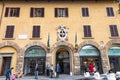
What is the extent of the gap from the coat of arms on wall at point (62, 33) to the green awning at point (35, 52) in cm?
285

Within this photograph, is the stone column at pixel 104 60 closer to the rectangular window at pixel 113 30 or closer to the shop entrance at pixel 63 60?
the rectangular window at pixel 113 30

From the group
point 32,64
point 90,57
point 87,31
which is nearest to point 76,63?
point 90,57

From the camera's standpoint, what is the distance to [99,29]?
2170 centimetres

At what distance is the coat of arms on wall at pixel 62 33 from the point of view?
21109mm

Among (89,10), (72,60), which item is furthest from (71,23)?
(72,60)

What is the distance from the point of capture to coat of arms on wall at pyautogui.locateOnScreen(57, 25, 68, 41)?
69.3 ft

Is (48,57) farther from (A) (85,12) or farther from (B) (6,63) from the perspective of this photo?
(A) (85,12)

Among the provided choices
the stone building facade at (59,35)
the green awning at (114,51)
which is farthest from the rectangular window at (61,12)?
the green awning at (114,51)

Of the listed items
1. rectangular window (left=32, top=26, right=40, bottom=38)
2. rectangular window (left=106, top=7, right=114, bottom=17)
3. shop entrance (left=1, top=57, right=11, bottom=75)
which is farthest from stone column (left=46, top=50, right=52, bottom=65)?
rectangular window (left=106, top=7, right=114, bottom=17)

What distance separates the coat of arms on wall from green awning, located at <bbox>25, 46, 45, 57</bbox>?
2.85 m

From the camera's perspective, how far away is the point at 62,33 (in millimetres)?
21250

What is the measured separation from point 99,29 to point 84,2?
14.9 feet

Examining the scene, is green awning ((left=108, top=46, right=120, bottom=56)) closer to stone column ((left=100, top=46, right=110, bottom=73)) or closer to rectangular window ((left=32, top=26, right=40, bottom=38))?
stone column ((left=100, top=46, right=110, bottom=73))

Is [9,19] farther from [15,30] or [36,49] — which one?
[36,49]
